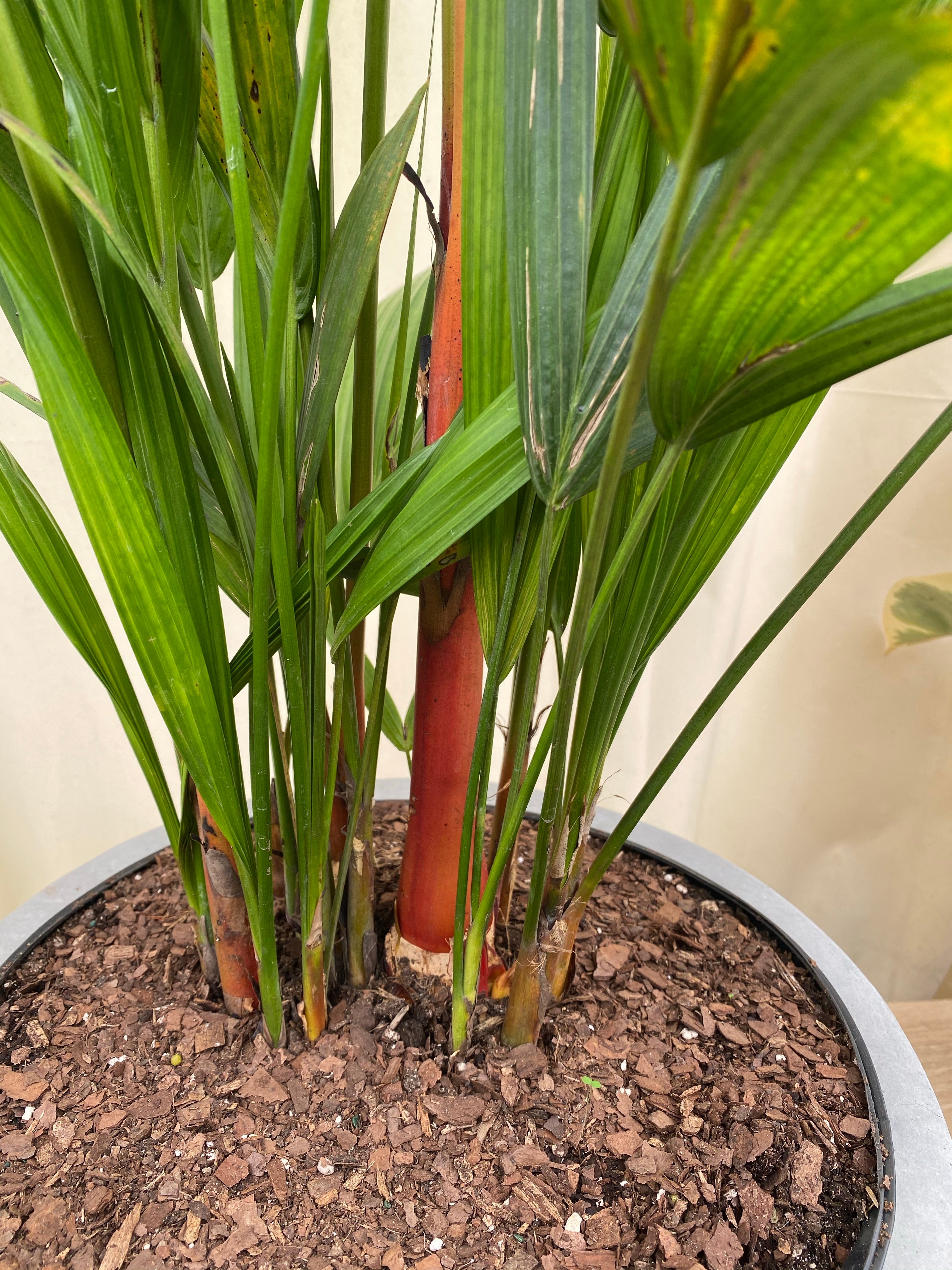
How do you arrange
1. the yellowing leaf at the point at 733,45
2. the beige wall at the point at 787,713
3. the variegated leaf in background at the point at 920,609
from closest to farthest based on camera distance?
1. the yellowing leaf at the point at 733,45
2. the variegated leaf in background at the point at 920,609
3. the beige wall at the point at 787,713

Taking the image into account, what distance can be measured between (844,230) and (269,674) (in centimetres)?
35

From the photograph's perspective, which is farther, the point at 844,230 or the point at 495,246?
the point at 495,246

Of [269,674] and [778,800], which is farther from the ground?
[269,674]

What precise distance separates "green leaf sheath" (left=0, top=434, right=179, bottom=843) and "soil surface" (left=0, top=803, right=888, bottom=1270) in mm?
174

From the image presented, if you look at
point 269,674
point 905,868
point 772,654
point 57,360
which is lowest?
point 905,868

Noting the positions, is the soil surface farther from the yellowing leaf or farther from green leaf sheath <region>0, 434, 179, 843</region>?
the yellowing leaf

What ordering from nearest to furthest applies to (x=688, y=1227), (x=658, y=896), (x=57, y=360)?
1. (x=57, y=360)
2. (x=688, y=1227)
3. (x=658, y=896)

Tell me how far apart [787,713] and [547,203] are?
1.07 metres

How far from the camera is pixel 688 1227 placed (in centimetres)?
43

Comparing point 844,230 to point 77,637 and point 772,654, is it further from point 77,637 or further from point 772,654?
point 772,654

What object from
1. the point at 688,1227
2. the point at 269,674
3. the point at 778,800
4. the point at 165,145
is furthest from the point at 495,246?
the point at 778,800

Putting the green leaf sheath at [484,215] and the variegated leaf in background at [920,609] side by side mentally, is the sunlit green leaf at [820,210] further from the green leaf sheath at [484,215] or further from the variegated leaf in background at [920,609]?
the variegated leaf in background at [920,609]

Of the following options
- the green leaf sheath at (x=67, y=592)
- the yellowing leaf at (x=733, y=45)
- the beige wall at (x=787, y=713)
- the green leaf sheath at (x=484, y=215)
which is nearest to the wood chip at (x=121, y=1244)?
the green leaf sheath at (x=67, y=592)

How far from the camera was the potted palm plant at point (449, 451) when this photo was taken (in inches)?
8.4
